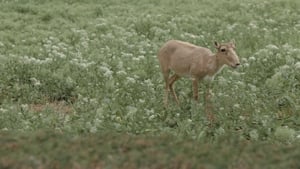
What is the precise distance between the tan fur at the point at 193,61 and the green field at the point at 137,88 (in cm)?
34

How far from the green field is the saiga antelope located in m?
0.33

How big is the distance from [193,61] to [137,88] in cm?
104

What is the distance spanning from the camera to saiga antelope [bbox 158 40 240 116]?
9930 mm

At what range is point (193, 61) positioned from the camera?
33.7ft

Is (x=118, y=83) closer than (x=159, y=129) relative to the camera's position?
No

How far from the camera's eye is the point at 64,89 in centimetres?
1148

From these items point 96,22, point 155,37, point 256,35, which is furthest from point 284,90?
point 96,22

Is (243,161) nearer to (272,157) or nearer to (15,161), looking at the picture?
(272,157)

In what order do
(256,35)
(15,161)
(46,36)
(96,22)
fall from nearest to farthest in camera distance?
1. (15,161)
2. (256,35)
3. (46,36)
4. (96,22)

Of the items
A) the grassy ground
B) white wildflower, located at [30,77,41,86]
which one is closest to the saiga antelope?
white wildflower, located at [30,77,41,86]

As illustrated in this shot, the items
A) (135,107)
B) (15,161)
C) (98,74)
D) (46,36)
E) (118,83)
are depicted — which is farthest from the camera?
(46,36)

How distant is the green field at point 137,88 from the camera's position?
4.04 m

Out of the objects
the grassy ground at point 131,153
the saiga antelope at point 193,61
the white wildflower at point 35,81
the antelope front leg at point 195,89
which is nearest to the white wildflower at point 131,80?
the saiga antelope at point 193,61

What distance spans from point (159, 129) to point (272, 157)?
4.34 m
